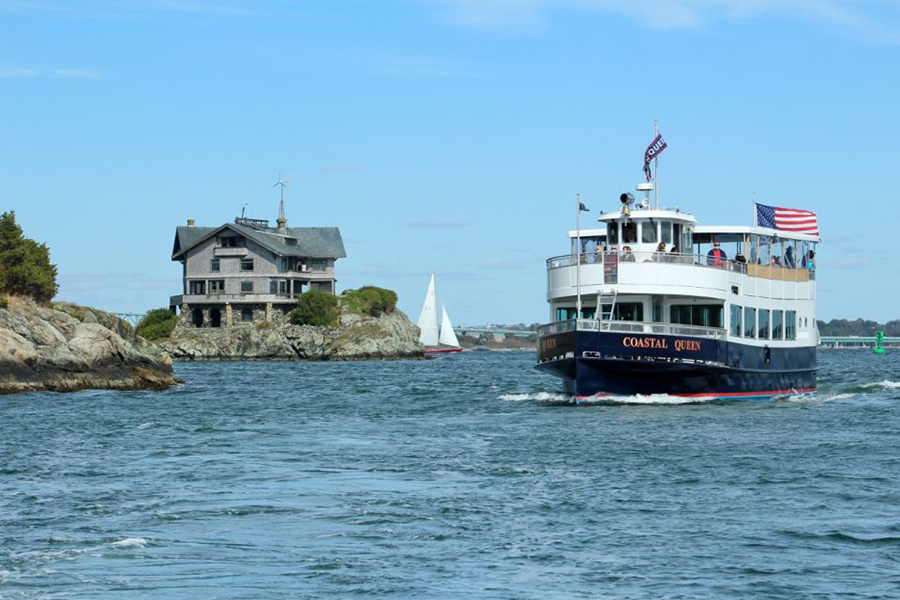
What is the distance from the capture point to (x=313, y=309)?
119062 millimetres

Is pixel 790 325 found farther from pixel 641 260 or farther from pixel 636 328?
pixel 636 328

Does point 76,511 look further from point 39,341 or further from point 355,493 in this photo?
point 39,341

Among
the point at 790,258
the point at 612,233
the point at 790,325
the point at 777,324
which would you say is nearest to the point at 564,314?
the point at 612,233

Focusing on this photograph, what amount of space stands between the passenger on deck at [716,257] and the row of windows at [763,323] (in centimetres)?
162

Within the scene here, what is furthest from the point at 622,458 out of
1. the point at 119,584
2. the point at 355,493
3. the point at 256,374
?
the point at 256,374

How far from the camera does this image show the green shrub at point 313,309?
119m

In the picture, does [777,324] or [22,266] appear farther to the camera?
[22,266]

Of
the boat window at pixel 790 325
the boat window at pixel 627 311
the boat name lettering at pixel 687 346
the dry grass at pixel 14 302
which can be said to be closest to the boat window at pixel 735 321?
the boat name lettering at pixel 687 346

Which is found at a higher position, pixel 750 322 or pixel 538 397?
pixel 750 322

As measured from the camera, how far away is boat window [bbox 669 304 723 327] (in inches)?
1719

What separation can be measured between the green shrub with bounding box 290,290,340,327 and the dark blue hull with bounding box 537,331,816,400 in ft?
250

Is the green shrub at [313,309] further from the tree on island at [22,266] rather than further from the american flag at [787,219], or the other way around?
the american flag at [787,219]

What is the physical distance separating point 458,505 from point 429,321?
143 m

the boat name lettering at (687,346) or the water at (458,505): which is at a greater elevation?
the boat name lettering at (687,346)
